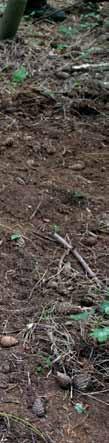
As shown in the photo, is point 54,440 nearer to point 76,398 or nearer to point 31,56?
point 76,398

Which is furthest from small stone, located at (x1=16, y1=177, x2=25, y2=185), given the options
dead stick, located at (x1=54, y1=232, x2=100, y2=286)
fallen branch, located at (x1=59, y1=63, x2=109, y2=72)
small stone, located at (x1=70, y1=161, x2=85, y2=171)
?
fallen branch, located at (x1=59, y1=63, x2=109, y2=72)

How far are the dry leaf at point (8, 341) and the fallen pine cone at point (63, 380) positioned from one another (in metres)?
0.22

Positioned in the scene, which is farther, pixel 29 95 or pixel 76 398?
pixel 29 95

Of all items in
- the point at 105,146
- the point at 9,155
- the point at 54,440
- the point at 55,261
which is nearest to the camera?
the point at 54,440

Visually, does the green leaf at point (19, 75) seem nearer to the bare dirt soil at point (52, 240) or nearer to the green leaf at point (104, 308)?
the bare dirt soil at point (52, 240)

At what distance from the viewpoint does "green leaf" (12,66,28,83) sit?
4.71 metres

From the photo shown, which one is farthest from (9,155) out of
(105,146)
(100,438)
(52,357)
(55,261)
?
(100,438)

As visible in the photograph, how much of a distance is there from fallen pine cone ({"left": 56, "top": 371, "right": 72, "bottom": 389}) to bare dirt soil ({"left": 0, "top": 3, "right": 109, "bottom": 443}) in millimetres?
12

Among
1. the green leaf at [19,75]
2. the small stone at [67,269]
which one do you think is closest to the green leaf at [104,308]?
the small stone at [67,269]

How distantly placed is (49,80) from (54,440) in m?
3.28

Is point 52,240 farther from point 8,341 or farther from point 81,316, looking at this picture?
point 8,341

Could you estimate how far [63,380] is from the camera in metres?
2.22

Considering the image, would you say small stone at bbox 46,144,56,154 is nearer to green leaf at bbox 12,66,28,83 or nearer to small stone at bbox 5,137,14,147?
small stone at bbox 5,137,14,147

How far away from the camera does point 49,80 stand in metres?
4.84
